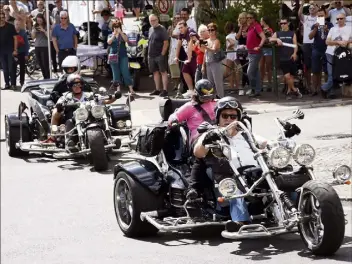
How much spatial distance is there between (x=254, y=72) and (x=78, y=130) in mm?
6094

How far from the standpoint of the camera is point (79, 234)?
10844 mm

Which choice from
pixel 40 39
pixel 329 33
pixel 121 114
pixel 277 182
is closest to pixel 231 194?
pixel 277 182

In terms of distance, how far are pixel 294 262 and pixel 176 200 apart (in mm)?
1725

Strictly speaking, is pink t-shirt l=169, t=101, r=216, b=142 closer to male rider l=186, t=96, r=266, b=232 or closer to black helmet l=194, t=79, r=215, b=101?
black helmet l=194, t=79, r=215, b=101

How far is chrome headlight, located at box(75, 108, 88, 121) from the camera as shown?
50.6ft

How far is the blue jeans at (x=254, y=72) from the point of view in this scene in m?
20.6

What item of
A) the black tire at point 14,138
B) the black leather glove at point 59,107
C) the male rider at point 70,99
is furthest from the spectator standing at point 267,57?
the black leather glove at point 59,107

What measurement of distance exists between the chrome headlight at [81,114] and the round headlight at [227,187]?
20.9 feet

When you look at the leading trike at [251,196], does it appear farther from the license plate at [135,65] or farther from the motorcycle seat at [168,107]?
the license plate at [135,65]

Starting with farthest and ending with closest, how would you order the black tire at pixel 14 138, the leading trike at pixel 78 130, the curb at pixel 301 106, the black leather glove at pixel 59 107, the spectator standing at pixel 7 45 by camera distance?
the spectator standing at pixel 7 45
the curb at pixel 301 106
the black tire at pixel 14 138
the black leather glove at pixel 59 107
the leading trike at pixel 78 130

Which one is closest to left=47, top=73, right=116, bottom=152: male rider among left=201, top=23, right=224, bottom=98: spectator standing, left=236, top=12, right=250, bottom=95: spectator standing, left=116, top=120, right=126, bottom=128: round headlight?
left=116, top=120, right=126, bottom=128: round headlight

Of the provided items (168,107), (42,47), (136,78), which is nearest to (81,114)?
(168,107)

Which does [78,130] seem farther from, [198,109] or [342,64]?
[342,64]

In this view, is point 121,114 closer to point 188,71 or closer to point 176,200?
point 188,71
